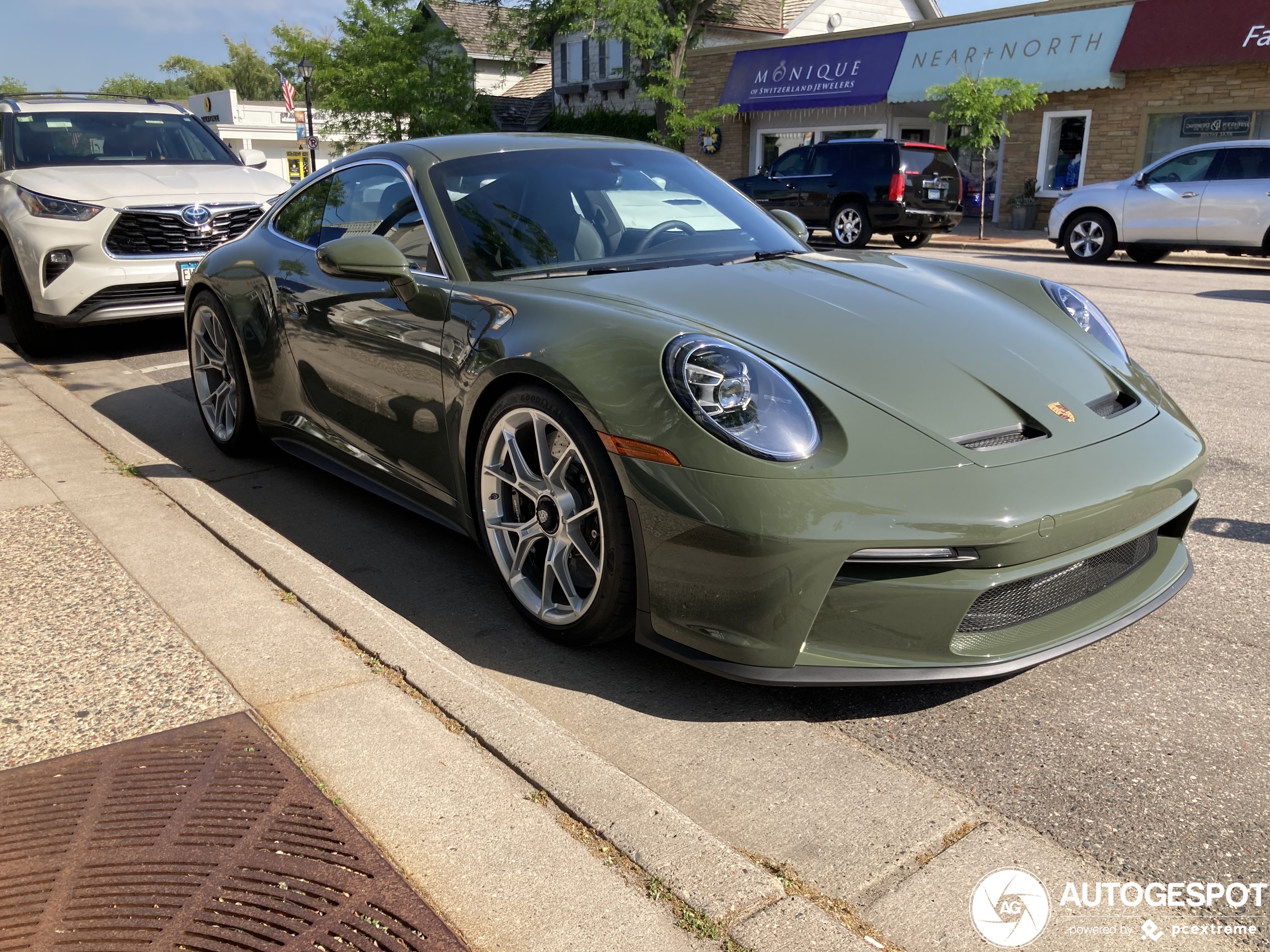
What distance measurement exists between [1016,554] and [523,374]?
1.40 meters

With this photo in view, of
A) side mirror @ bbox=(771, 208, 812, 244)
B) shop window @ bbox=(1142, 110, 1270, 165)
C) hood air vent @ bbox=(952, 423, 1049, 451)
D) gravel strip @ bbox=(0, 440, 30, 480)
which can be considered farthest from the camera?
shop window @ bbox=(1142, 110, 1270, 165)

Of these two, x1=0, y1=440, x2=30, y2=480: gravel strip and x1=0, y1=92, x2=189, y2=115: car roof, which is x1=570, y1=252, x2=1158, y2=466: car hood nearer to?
x1=0, y1=440, x2=30, y2=480: gravel strip

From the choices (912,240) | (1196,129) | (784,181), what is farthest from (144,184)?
(1196,129)

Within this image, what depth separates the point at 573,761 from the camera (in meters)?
2.41

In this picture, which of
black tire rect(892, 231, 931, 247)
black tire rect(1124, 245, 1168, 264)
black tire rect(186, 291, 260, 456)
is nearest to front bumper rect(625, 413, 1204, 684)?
black tire rect(186, 291, 260, 456)

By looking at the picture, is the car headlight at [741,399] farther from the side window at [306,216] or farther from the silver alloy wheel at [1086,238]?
the silver alloy wheel at [1086,238]

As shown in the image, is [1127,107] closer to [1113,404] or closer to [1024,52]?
[1024,52]

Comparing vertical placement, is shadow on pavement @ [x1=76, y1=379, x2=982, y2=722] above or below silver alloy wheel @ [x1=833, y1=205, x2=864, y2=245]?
above

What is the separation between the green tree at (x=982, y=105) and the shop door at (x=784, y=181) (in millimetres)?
3394

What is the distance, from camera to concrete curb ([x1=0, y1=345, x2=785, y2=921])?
6.63 feet

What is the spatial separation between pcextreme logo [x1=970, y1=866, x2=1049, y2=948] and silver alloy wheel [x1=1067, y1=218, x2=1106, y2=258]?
49.8ft

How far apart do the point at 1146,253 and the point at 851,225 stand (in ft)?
15.3

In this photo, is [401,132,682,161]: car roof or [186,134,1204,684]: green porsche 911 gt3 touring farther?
[401,132,682,161]: car roof

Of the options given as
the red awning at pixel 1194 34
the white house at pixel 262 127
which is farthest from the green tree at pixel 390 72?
the red awning at pixel 1194 34
